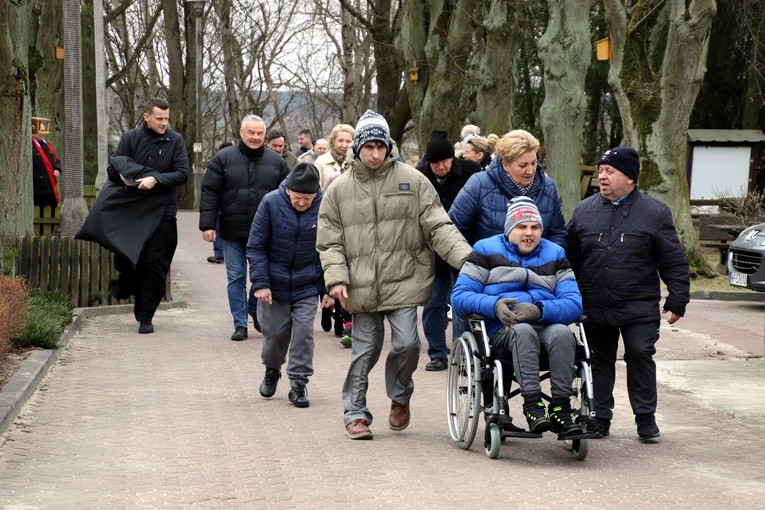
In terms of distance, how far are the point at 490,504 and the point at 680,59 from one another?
14.1 m

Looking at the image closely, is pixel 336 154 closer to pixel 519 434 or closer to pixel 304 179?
pixel 304 179

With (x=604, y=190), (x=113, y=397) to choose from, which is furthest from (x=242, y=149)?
(x=604, y=190)

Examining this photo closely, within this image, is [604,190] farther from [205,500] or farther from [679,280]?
[205,500]

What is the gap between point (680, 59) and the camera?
19406 mm

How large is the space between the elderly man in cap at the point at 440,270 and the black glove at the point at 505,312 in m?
3.48

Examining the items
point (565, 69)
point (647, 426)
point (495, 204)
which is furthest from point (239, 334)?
point (565, 69)

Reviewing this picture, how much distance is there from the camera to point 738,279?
16234 millimetres

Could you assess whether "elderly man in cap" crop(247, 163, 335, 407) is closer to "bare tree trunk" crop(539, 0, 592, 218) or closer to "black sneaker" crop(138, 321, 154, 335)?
"black sneaker" crop(138, 321, 154, 335)

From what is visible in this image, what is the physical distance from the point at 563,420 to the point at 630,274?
45.9 inches

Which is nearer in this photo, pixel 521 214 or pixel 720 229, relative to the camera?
pixel 521 214

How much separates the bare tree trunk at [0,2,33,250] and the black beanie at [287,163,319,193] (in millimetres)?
7591

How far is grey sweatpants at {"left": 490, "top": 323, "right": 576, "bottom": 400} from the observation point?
742 centimetres

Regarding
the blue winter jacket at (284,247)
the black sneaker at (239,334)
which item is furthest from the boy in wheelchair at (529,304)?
the black sneaker at (239,334)

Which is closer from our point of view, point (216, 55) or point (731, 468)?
point (731, 468)
